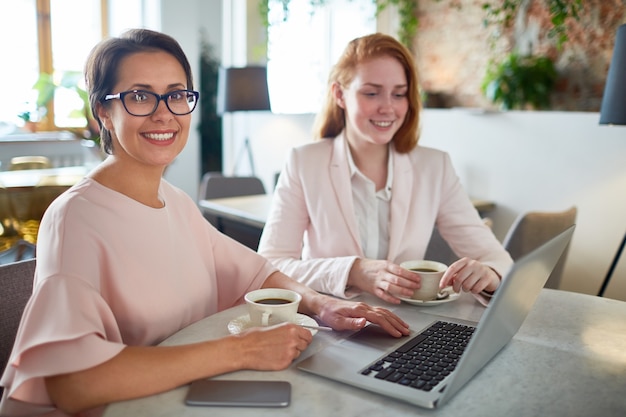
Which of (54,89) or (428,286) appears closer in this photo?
(428,286)

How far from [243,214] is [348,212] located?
3.82 ft

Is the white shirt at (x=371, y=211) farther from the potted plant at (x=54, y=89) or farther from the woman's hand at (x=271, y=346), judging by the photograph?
the potted plant at (x=54, y=89)

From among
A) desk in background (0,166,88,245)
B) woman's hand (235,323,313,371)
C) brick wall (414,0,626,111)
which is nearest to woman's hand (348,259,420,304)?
woman's hand (235,323,313,371)

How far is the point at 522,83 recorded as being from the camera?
5414 mm

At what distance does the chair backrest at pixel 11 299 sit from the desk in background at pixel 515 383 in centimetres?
36

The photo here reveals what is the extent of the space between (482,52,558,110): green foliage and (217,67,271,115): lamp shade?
2.09 m

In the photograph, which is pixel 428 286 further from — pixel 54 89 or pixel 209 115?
pixel 209 115

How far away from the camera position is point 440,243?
2113 millimetres

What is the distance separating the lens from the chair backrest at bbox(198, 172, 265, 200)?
3.72m

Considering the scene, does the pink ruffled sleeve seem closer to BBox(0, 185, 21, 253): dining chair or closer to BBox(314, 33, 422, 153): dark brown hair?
BBox(314, 33, 422, 153): dark brown hair

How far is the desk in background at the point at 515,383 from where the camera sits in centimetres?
92

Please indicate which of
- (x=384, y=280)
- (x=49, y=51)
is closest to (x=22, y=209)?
(x=384, y=280)

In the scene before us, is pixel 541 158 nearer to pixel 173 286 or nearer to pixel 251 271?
pixel 251 271

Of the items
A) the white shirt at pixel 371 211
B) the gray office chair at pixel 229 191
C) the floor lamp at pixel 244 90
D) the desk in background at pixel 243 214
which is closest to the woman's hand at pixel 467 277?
the white shirt at pixel 371 211
